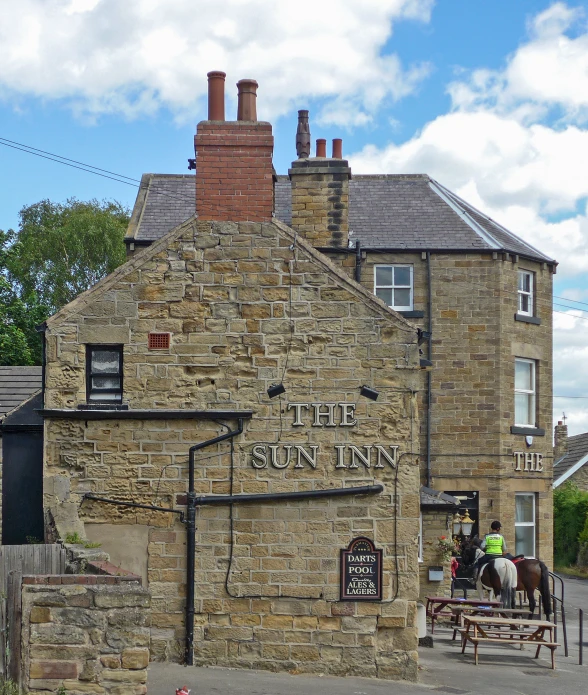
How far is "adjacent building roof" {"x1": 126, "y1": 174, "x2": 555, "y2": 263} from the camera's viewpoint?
26.5 meters

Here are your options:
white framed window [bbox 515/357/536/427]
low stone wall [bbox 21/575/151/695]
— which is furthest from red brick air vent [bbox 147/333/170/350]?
white framed window [bbox 515/357/536/427]

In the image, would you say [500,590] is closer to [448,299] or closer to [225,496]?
[225,496]

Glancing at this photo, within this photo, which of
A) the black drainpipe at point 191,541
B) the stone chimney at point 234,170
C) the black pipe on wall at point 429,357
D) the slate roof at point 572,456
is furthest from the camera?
the slate roof at point 572,456

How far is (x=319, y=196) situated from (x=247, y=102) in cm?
776

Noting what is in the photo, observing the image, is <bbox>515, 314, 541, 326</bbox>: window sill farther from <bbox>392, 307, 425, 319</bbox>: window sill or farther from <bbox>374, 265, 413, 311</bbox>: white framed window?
<bbox>374, 265, 413, 311</bbox>: white framed window

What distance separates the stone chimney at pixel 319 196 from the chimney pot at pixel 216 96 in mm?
7165

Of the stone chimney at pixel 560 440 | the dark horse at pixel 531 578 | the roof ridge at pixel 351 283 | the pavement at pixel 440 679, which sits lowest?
the pavement at pixel 440 679

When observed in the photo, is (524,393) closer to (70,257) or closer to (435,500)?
(435,500)

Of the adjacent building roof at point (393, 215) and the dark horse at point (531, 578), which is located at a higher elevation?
the adjacent building roof at point (393, 215)

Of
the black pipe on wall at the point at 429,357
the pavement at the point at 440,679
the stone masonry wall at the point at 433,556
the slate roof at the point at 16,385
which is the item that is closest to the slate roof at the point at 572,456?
the black pipe on wall at the point at 429,357

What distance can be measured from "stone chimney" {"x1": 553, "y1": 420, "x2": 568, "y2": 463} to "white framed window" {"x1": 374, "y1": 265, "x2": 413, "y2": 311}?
26991 mm

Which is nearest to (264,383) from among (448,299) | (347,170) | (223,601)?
(223,601)

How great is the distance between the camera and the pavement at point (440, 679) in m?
12.2

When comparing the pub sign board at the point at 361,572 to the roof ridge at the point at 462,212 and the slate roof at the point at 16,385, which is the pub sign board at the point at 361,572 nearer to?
the slate roof at the point at 16,385
